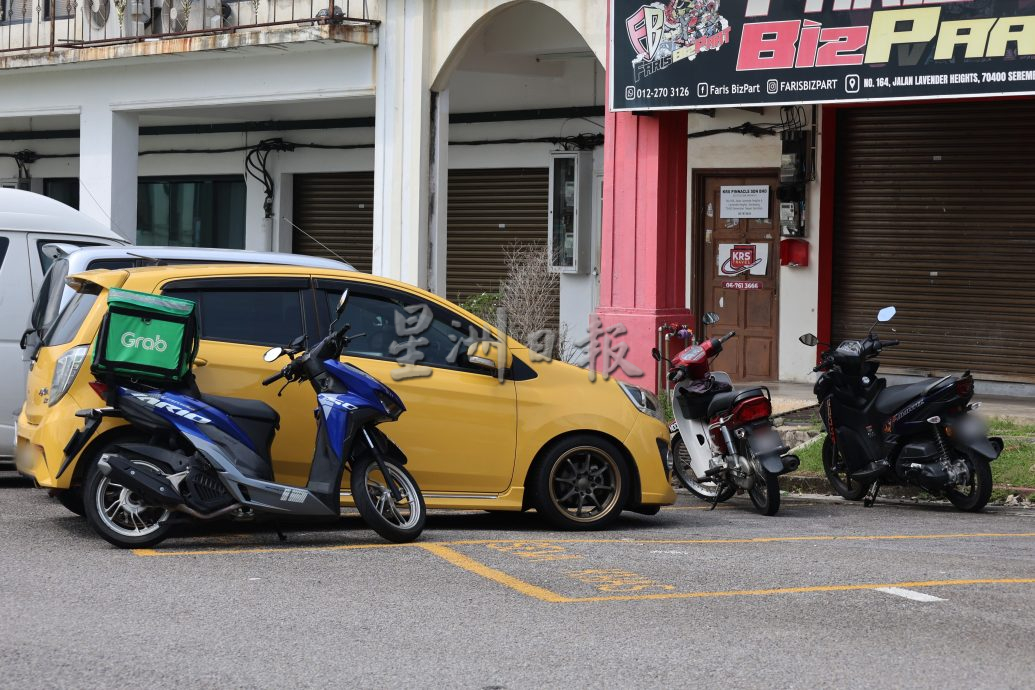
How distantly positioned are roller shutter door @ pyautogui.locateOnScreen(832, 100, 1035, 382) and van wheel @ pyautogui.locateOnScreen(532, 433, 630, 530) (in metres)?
8.14

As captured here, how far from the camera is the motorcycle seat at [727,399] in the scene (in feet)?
33.4

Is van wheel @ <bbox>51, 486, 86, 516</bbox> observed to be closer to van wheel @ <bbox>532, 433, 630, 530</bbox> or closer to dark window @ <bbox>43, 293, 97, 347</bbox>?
dark window @ <bbox>43, 293, 97, 347</bbox>

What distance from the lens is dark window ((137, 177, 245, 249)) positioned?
23.7 metres

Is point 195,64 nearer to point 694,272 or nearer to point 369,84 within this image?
point 369,84

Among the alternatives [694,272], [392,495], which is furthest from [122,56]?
[392,495]

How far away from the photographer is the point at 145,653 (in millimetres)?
5707

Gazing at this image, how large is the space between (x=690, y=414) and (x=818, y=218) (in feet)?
22.1

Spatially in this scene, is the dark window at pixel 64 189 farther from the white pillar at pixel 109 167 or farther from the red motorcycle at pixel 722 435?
the red motorcycle at pixel 722 435

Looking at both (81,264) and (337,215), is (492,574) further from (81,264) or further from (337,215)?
(337,215)

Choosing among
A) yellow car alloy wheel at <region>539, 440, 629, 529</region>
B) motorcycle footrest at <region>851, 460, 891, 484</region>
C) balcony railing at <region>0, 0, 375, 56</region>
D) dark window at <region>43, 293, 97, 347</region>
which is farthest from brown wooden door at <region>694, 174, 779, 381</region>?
dark window at <region>43, 293, 97, 347</region>

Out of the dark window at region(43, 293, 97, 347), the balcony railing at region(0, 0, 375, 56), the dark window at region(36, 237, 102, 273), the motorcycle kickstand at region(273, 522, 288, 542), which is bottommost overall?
the motorcycle kickstand at region(273, 522, 288, 542)

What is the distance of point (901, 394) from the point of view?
34.7 ft

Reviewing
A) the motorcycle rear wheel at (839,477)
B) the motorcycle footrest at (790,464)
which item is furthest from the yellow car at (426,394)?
the motorcycle rear wheel at (839,477)

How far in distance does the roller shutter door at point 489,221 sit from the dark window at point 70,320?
37.8ft
